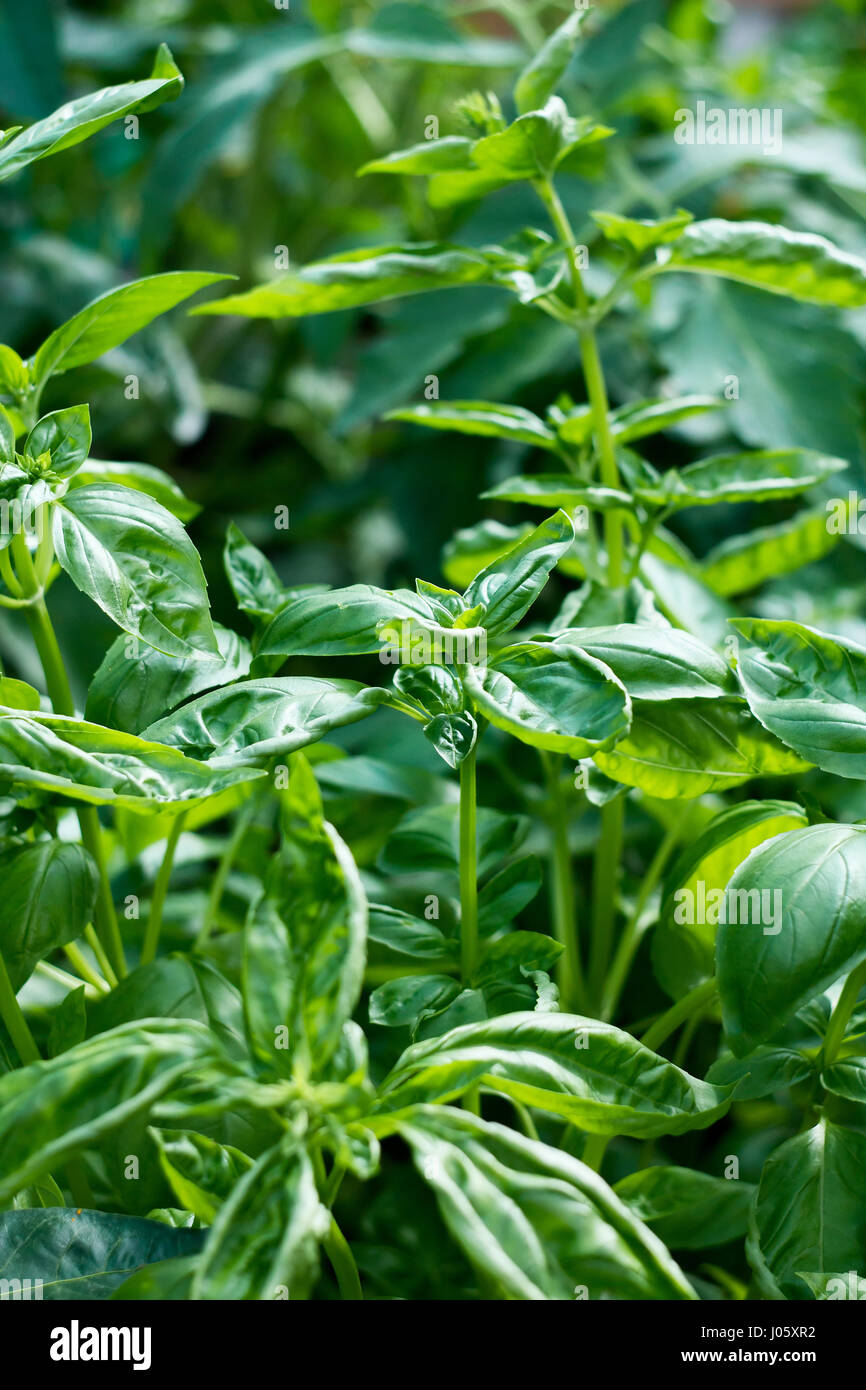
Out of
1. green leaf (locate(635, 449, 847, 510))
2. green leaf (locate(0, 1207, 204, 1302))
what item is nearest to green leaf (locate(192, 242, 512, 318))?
green leaf (locate(635, 449, 847, 510))

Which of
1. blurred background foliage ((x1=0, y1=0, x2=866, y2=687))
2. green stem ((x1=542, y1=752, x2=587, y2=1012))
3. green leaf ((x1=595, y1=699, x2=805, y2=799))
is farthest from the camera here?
blurred background foliage ((x1=0, y1=0, x2=866, y2=687))

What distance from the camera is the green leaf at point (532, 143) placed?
1.36 ft

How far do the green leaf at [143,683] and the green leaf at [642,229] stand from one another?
0.23 m

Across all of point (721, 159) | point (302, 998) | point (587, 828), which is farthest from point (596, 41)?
point (302, 998)

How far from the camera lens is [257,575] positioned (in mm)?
431

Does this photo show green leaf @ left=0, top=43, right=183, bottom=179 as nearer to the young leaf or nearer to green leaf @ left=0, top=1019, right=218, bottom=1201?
the young leaf

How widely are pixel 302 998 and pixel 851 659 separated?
22cm

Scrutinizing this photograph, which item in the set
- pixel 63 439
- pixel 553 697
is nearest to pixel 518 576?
pixel 553 697

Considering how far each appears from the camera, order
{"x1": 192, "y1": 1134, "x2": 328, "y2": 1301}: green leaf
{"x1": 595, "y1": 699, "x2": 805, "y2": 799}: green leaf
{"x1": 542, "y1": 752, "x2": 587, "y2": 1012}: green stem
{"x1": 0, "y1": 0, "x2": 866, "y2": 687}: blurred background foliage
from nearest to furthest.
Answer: {"x1": 192, "y1": 1134, "x2": 328, "y2": 1301}: green leaf < {"x1": 595, "y1": 699, "x2": 805, "y2": 799}: green leaf < {"x1": 542, "y1": 752, "x2": 587, "y2": 1012}: green stem < {"x1": 0, "y1": 0, "x2": 866, "y2": 687}: blurred background foliage

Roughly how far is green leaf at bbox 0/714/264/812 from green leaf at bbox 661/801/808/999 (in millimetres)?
Answer: 180

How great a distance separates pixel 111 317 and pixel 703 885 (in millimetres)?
294

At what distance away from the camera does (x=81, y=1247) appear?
0.35 meters

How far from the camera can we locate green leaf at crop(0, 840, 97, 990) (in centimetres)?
38
